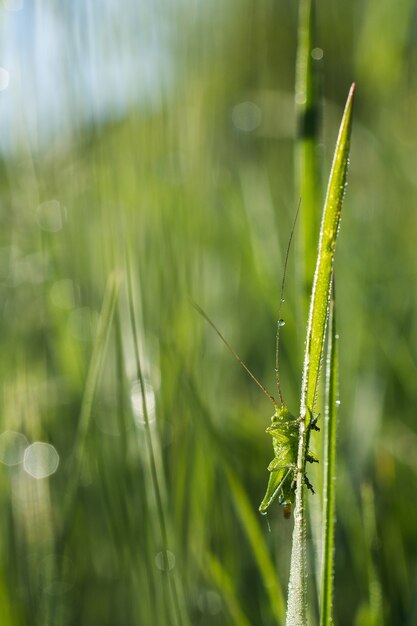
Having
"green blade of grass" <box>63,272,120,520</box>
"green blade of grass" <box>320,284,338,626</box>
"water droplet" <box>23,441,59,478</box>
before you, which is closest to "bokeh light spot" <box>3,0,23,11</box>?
"green blade of grass" <box>63,272,120,520</box>

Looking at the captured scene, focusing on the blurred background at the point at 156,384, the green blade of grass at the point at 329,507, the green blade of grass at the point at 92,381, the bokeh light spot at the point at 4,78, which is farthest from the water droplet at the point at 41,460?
the green blade of grass at the point at 329,507

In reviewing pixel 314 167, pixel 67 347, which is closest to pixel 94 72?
pixel 314 167

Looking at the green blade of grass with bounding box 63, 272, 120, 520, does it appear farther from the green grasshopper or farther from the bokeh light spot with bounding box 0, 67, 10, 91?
the bokeh light spot with bounding box 0, 67, 10, 91

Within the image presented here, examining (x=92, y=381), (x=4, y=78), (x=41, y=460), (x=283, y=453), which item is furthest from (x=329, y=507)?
(x=4, y=78)

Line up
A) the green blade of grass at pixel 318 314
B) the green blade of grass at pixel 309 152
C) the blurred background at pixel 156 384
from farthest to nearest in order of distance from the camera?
1. the blurred background at pixel 156 384
2. the green blade of grass at pixel 309 152
3. the green blade of grass at pixel 318 314

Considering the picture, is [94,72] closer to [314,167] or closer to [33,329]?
[314,167]

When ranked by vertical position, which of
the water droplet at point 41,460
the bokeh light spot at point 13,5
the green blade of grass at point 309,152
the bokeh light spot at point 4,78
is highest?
the bokeh light spot at point 13,5

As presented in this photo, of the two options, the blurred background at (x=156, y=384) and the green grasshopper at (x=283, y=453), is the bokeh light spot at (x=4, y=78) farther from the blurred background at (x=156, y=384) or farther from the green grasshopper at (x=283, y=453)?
the green grasshopper at (x=283, y=453)

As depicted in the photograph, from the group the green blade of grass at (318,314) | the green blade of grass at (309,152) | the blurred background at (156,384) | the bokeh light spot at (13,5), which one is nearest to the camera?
the green blade of grass at (318,314)
